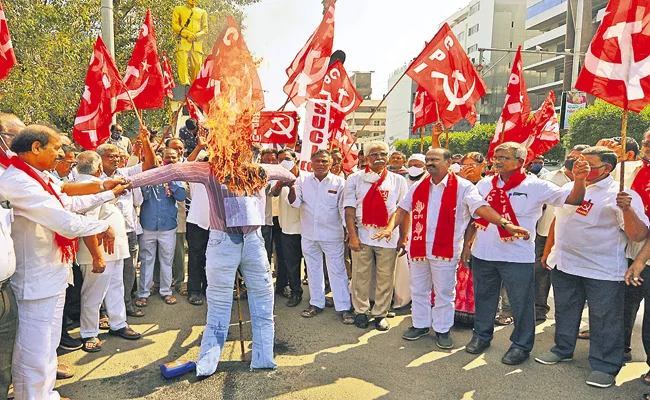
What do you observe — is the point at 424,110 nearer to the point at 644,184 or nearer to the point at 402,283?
the point at 402,283

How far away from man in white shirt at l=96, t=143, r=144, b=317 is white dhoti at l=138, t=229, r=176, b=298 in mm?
133

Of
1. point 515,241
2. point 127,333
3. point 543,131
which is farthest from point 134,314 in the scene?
point 543,131

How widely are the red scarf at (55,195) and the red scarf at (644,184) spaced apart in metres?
4.70

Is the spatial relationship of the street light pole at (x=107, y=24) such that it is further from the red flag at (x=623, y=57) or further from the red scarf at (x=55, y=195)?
the red flag at (x=623, y=57)

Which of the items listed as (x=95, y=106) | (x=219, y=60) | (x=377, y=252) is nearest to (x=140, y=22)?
(x=95, y=106)

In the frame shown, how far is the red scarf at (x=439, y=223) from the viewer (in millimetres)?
4824

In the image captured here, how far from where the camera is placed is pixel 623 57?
13.5 ft

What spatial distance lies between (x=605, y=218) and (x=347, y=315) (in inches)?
114

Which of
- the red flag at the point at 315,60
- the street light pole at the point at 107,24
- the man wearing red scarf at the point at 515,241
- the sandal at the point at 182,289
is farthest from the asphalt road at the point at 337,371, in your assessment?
the street light pole at the point at 107,24

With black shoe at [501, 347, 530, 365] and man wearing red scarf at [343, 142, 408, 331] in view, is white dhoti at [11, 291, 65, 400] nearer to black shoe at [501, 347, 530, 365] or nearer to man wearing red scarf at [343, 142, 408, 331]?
man wearing red scarf at [343, 142, 408, 331]

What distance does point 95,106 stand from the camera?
585cm

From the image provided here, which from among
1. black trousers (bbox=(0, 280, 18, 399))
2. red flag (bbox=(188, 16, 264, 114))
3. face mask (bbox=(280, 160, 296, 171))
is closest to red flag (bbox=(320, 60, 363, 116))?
face mask (bbox=(280, 160, 296, 171))

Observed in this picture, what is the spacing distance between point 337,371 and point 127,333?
225cm

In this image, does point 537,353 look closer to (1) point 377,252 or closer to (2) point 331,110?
(1) point 377,252
